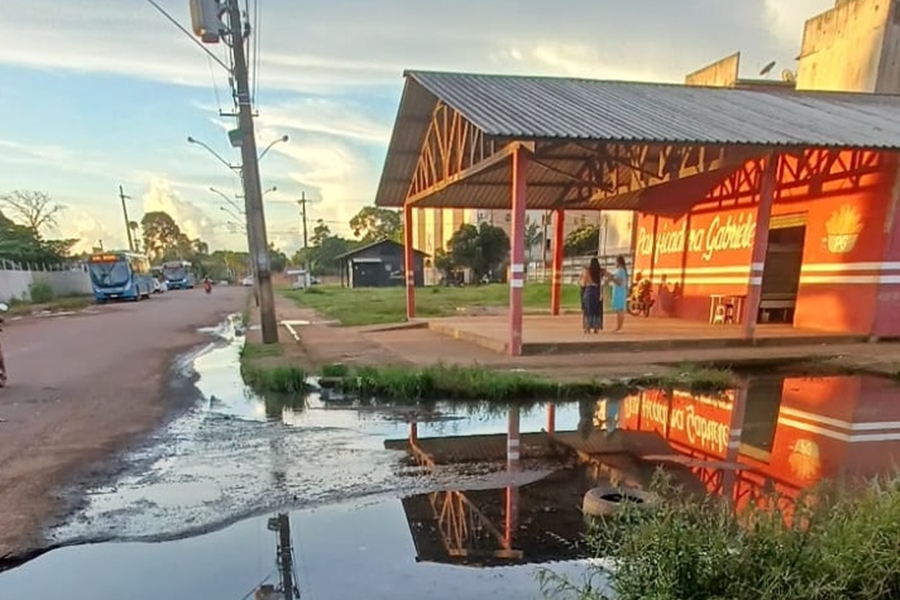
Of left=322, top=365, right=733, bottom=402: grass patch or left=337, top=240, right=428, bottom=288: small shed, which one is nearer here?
left=322, top=365, right=733, bottom=402: grass patch

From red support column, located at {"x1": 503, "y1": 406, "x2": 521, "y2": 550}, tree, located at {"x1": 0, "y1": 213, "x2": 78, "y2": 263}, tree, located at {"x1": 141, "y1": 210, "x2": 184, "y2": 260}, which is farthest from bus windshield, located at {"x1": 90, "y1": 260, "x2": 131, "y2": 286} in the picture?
tree, located at {"x1": 141, "y1": 210, "x2": 184, "y2": 260}

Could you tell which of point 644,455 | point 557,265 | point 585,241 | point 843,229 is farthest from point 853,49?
point 585,241

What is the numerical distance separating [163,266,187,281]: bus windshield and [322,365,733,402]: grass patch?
6042 centimetres

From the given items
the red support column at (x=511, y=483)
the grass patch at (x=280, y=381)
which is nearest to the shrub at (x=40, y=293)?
the grass patch at (x=280, y=381)

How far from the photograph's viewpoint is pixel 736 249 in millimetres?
14625

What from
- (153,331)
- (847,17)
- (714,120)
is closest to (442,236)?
(847,17)

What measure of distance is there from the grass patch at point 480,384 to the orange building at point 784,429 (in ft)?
1.56

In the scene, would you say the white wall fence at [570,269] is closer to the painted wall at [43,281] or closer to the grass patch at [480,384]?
the grass patch at [480,384]

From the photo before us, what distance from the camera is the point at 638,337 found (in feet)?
39.5

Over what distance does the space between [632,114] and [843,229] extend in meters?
5.62

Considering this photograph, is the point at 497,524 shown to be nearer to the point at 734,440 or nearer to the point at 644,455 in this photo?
the point at 644,455

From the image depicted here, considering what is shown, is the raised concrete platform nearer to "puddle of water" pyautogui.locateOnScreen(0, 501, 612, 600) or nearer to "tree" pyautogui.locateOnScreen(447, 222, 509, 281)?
"puddle of water" pyautogui.locateOnScreen(0, 501, 612, 600)

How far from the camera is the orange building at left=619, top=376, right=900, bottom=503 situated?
4.96 meters

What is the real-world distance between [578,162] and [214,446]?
13678 millimetres
